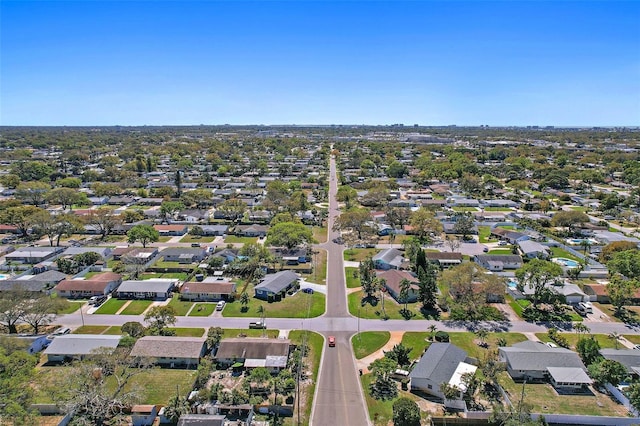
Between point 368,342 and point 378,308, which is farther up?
point 378,308

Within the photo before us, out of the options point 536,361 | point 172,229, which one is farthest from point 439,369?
point 172,229

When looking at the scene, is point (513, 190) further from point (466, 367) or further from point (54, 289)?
point (54, 289)

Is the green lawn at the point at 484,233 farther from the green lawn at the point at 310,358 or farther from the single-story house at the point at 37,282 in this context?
the single-story house at the point at 37,282

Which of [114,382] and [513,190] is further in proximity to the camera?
[513,190]

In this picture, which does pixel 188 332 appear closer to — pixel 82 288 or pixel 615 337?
pixel 82 288

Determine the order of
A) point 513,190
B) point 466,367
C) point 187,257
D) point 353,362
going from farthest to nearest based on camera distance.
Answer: point 513,190, point 187,257, point 353,362, point 466,367

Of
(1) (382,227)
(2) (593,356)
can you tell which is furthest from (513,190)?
(2) (593,356)

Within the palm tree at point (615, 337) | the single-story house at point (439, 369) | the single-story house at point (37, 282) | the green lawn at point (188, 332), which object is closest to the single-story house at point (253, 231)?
the single-story house at point (37, 282)
